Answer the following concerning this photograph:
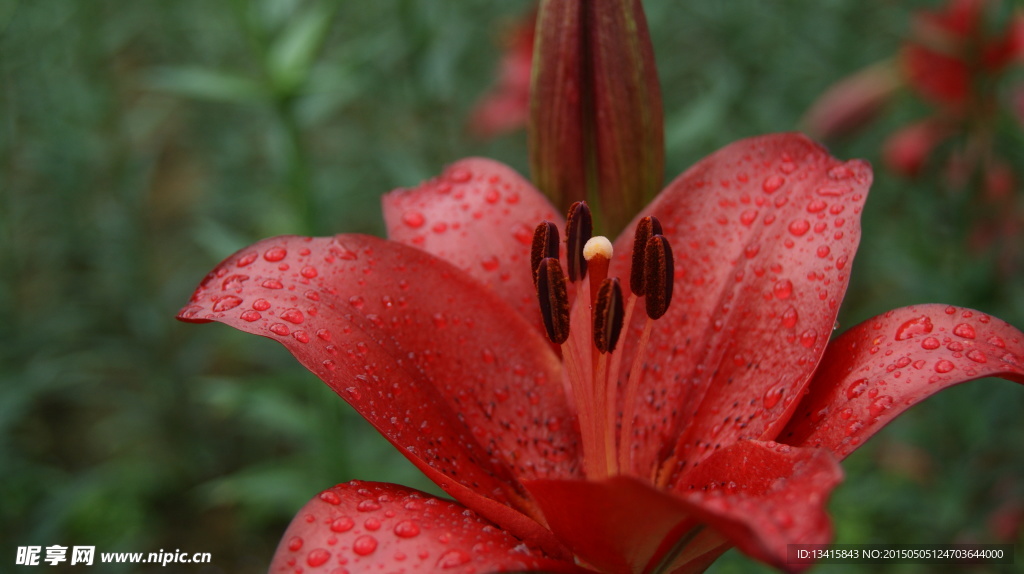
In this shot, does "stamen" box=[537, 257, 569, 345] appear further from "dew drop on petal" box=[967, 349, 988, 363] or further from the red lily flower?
"dew drop on petal" box=[967, 349, 988, 363]

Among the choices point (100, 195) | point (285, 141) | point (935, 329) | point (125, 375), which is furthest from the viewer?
point (125, 375)

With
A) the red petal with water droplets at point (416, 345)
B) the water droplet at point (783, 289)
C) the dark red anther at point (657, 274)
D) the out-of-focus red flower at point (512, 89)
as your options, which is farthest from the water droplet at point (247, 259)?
the out-of-focus red flower at point (512, 89)

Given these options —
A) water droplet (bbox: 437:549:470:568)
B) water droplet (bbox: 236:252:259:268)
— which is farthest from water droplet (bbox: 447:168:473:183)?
water droplet (bbox: 437:549:470:568)

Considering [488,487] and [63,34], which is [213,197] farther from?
[488,487]

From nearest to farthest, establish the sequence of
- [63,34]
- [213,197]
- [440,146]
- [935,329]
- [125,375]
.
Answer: [935,329], [440,146], [63,34], [125,375], [213,197]

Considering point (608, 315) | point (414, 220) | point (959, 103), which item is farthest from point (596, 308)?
point (959, 103)

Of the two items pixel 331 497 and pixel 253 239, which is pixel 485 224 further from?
pixel 253 239

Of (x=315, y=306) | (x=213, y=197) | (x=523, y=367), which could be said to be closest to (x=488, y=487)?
(x=523, y=367)
